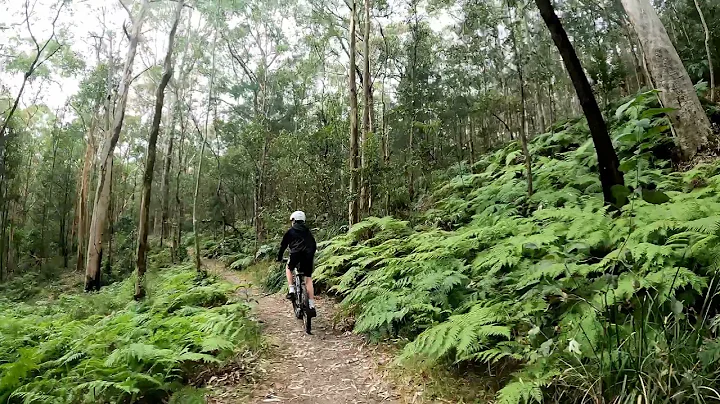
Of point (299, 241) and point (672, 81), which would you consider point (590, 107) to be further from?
point (299, 241)

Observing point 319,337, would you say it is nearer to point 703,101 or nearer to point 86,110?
point 703,101

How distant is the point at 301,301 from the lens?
5992mm

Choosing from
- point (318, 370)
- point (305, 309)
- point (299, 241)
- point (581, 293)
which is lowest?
point (318, 370)

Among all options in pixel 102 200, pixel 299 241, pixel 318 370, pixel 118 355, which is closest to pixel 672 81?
pixel 299 241

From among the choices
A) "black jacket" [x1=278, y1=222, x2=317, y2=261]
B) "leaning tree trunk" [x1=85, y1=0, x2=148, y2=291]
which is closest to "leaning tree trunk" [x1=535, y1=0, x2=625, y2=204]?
"black jacket" [x1=278, y1=222, x2=317, y2=261]

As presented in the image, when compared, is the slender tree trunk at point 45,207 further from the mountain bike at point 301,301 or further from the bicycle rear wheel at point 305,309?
the bicycle rear wheel at point 305,309

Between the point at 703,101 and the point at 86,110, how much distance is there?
2548 cm

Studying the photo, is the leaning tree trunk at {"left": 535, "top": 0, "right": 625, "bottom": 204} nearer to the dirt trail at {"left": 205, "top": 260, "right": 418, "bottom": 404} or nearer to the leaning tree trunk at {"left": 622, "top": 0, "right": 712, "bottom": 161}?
the leaning tree trunk at {"left": 622, "top": 0, "right": 712, "bottom": 161}

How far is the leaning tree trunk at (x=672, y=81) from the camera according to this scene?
6440 millimetres

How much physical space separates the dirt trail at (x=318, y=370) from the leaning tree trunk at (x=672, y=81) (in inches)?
237

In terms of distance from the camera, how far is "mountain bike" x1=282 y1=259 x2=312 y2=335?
5.59 metres

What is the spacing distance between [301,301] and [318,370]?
172 cm

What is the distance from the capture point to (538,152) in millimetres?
9602

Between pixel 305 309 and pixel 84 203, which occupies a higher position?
pixel 84 203
